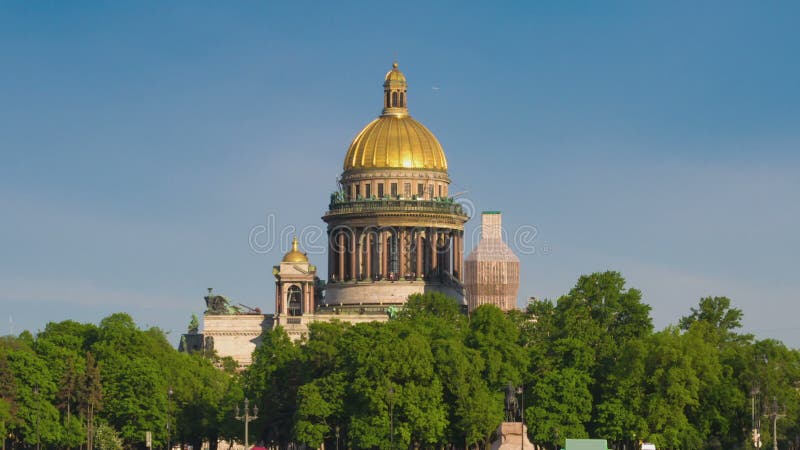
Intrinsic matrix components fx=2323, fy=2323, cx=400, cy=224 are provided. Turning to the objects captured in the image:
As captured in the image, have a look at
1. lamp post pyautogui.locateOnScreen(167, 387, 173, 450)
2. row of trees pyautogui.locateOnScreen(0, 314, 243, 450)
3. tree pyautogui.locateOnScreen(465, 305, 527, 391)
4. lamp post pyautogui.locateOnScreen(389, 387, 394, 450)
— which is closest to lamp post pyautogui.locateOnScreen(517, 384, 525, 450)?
tree pyautogui.locateOnScreen(465, 305, 527, 391)

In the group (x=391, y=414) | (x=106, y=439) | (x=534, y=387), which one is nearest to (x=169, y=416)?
(x=106, y=439)

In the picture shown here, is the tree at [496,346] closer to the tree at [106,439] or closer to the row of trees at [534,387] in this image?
the row of trees at [534,387]

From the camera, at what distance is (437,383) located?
170250 millimetres

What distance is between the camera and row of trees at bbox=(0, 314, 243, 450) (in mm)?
178500

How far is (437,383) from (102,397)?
1141 inches

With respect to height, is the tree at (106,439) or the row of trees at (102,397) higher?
the row of trees at (102,397)

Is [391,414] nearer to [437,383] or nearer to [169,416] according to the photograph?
[437,383]

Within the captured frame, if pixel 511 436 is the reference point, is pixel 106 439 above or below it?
above

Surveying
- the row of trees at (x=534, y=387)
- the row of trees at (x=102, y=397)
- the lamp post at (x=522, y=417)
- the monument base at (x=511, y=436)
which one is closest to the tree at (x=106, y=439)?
the row of trees at (x=102, y=397)

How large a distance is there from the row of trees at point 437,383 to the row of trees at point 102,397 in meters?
0.16

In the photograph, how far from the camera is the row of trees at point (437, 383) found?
169 m

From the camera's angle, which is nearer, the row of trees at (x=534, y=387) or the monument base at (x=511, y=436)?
the monument base at (x=511, y=436)

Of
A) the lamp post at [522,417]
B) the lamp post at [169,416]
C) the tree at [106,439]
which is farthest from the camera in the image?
the lamp post at [169,416]

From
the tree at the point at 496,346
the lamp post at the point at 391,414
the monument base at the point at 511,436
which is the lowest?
the monument base at the point at 511,436
